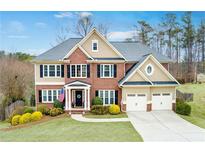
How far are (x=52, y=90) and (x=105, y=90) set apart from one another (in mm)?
2149

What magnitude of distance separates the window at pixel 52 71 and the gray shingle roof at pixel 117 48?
1.24 ft

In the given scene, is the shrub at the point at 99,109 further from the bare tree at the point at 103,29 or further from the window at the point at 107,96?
the bare tree at the point at 103,29

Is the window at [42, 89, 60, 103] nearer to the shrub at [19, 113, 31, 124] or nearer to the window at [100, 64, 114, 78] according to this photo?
the shrub at [19, 113, 31, 124]

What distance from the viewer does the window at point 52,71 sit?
10.6 meters

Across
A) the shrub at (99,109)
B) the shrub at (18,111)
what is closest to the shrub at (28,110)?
the shrub at (18,111)

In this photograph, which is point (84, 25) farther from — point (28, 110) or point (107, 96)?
point (28, 110)

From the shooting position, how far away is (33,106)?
10.0 metres

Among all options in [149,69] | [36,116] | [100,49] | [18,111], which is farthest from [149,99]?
[18,111]

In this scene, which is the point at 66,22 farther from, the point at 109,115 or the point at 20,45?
the point at 109,115

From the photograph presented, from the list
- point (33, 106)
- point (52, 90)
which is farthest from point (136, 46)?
point (33, 106)

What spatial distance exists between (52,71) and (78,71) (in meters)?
1.06

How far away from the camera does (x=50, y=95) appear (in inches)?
409

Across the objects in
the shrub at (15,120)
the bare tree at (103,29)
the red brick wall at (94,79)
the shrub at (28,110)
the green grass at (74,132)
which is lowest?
the green grass at (74,132)

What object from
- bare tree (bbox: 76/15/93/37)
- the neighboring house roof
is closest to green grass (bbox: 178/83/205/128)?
the neighboring house roof
